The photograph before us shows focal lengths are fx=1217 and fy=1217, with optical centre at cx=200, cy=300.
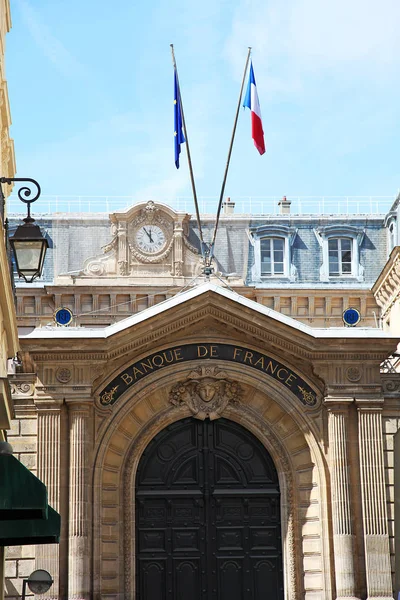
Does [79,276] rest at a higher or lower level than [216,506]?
higher

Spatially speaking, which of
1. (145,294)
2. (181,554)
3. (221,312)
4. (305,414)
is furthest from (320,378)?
(145,294)

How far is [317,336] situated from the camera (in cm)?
2580

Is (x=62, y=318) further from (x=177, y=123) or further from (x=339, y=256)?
(x=339, y=256)

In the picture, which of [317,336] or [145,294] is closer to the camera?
[317,336]

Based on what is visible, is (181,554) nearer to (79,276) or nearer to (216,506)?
(216,506)

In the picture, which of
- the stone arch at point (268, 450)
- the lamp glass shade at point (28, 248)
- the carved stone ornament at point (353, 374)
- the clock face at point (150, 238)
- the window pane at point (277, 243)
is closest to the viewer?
the lamp glass shade at point (28, 248)

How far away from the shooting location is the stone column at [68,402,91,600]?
24.6 metres

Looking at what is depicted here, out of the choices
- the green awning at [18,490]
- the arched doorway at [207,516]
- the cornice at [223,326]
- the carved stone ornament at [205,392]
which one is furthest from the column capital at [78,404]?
the green awning at [18,490]

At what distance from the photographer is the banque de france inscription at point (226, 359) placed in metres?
26.1

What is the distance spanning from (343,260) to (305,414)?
17.9 meters

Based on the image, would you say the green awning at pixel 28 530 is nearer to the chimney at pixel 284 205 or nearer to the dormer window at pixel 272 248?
the dormer window at pixel 272 248

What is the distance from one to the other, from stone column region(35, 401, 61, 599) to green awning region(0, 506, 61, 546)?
20.5 feet

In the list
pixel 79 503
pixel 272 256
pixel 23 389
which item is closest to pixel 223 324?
pixel 23 389

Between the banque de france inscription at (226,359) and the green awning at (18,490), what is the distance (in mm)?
10613
